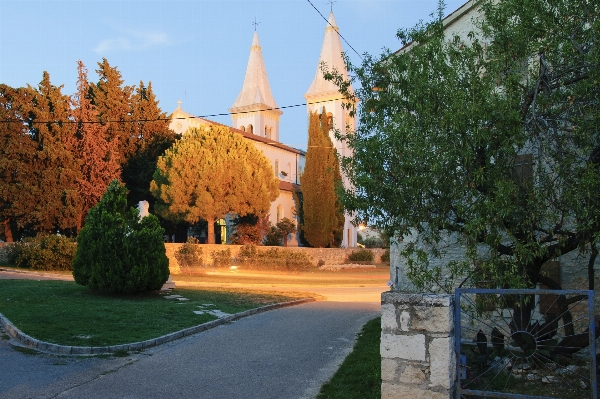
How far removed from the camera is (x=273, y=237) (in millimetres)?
42156

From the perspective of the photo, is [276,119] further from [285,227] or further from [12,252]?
[12,252]

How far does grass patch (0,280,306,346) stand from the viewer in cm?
1051

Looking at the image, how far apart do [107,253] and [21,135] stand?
24517 millimetres

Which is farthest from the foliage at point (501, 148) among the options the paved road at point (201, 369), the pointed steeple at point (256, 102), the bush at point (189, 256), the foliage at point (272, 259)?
the pointed steeple at point (256, 102)

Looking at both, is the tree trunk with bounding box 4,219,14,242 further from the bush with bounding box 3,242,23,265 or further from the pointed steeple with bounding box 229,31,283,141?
the pointed steeple with bounding box 229,31,283,141

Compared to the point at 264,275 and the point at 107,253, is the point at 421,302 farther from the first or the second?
the point at 264,275

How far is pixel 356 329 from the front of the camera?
12984 millimetres

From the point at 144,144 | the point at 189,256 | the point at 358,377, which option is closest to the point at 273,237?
the point at 189,256

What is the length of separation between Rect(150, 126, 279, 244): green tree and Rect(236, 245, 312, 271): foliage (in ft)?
14.2

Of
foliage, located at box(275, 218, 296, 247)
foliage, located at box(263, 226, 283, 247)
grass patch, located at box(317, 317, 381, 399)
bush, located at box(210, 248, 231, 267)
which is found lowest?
grass patch, located at box(317, 317, 381, 399)

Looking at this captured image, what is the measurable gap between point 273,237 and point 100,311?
96.2ft

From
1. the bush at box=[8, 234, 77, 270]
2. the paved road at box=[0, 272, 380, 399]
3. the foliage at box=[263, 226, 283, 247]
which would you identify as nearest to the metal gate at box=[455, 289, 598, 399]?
the paved road at box=[0, 272, 380, 399]

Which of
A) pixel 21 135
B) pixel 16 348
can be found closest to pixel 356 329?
pixel 16 348

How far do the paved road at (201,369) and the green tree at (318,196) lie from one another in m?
30.9
